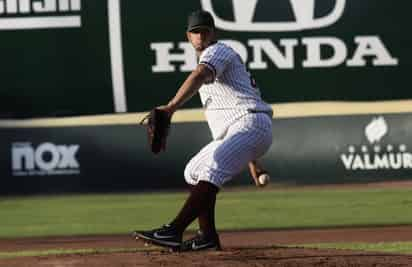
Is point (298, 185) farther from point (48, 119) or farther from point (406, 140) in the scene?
point (48, 119)

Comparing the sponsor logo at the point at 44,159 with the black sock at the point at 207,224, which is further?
the sponsor logo at the point at 44,159

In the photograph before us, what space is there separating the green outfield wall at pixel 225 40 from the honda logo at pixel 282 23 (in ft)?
0.04

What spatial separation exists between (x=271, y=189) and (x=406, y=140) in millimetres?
1641

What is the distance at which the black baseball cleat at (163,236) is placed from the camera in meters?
5.79

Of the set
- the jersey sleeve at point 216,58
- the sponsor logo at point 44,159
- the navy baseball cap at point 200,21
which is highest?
the navy baseball cap at point 200,21

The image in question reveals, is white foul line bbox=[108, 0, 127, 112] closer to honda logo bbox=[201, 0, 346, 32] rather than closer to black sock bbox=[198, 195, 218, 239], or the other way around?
honda logo bbox=[201, 0, 346, 32]

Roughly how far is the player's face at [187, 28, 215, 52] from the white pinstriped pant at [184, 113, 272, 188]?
0.45 metres

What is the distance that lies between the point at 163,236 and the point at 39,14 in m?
7.27

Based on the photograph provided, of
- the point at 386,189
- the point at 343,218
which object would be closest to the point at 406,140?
the point at 386,189

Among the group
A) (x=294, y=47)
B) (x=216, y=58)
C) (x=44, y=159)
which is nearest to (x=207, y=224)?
(x=216, y=58)

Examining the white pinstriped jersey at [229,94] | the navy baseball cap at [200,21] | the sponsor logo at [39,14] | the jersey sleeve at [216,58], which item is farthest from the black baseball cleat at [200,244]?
the sponsor logo at [39,14]

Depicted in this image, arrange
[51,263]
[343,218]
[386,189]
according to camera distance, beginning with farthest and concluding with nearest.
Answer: [386,189], [343,218], [51,263]

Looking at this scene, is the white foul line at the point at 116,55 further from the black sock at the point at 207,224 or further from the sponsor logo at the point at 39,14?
the black sock at the point at 207,224

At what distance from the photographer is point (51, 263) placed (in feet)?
19.6
